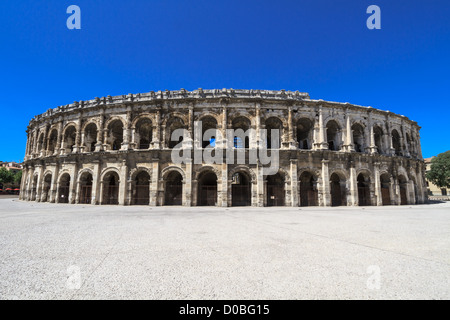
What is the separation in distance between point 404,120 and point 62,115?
3611cm

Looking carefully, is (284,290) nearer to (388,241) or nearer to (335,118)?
(388,241)

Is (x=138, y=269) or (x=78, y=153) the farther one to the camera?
(x=78, y=153)

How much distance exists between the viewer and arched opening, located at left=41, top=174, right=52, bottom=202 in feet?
67.2

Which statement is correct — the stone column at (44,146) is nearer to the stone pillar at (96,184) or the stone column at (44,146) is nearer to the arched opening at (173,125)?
the stone pillar at (96,184)

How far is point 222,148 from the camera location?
16344 millimetres

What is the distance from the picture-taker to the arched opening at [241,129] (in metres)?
17.8

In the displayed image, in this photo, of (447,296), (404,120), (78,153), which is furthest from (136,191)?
(404,120)

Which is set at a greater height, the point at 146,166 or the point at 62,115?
the point at 62,115

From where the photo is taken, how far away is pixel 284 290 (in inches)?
93.7

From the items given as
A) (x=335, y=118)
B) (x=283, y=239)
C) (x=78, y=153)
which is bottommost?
(x=283, y=239)

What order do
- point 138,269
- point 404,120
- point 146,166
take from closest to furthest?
1. point 138,269
2. point 146,166
3. point 404,120

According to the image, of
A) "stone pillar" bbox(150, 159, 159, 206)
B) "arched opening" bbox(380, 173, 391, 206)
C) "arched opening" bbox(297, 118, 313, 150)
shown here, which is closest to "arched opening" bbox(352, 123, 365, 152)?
"arched opening" bbox(380, 173, 391, 206)
